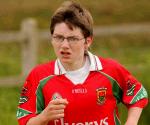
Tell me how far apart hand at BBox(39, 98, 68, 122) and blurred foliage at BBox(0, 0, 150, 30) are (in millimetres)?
19022

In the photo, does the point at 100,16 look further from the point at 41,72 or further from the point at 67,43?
the point at 67,43

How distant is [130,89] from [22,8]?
21056 mm

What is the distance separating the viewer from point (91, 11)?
25.0 meters

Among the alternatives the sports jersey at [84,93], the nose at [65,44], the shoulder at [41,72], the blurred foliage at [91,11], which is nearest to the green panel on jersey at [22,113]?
the sports jersey at [84,93]

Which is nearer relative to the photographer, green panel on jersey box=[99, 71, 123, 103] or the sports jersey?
the sports jersey

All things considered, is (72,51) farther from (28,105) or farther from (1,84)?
(1,84)

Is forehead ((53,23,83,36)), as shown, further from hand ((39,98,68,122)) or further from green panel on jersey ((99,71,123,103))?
hand ((39,98,68,122))

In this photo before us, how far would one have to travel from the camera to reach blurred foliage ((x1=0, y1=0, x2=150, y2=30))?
81.0 ft

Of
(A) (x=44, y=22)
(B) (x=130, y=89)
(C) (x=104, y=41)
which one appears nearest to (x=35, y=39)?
(B) (x=130, y=89)

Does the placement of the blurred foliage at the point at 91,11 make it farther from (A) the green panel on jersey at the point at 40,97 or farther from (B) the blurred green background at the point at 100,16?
(A) the green panel on jersey at the point at 40,97

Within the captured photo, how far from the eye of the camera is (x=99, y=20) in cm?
2506

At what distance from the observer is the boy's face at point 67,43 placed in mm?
5086

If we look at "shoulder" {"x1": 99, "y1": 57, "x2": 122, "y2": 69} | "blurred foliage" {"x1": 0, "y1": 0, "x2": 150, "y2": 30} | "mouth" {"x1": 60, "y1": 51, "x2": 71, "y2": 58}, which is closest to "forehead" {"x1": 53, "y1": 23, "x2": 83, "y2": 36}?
"mouth" {"x1": 60, "y1": 51, "x2": 71, "y2": 58}

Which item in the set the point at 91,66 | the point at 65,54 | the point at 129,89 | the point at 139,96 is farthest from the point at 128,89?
the point at 65,54
